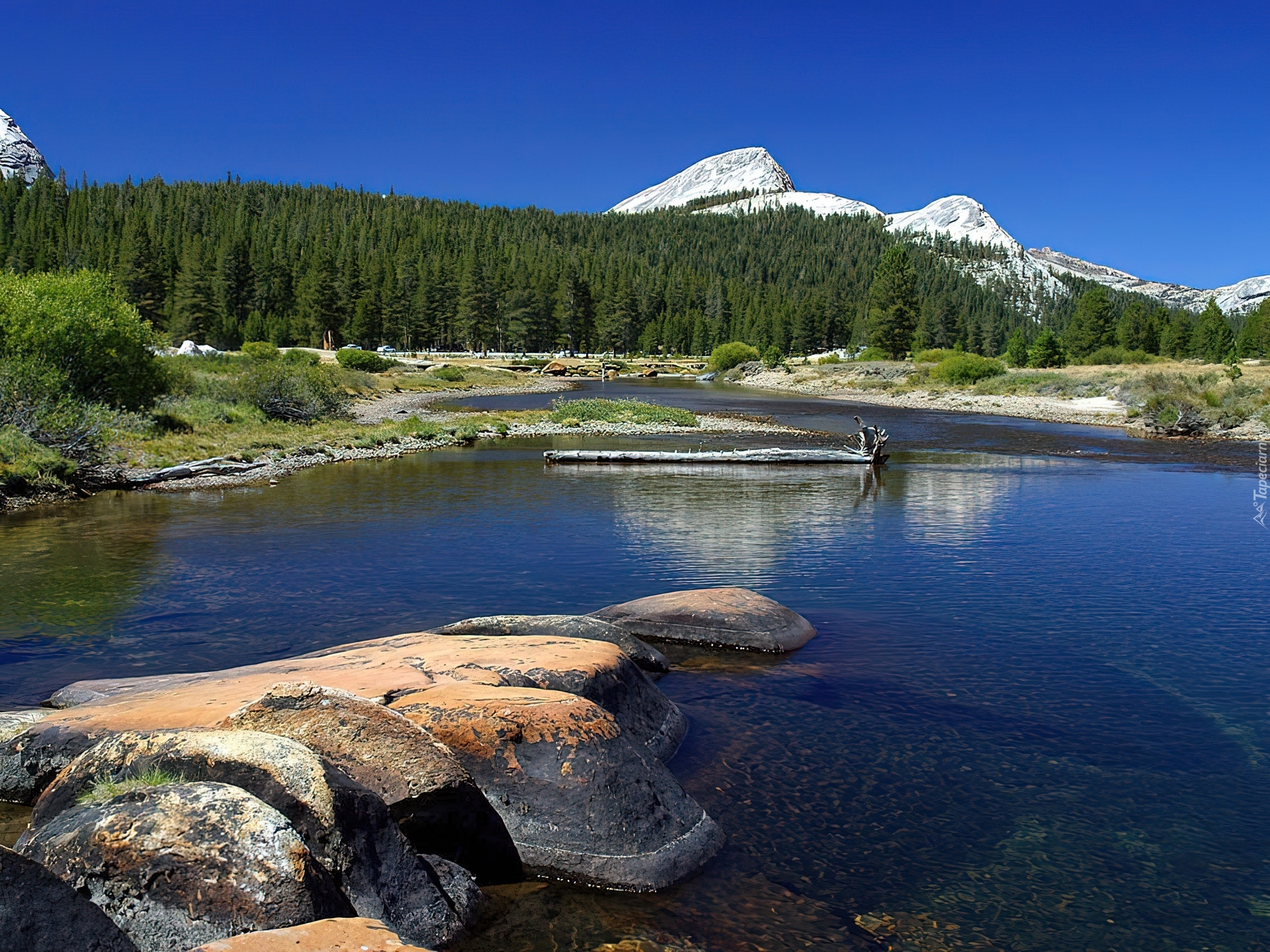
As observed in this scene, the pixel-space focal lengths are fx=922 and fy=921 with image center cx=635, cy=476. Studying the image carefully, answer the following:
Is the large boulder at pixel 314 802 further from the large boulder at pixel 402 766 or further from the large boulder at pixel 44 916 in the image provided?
the large boulder at pixel 44 916

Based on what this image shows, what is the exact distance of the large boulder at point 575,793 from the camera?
7465mm

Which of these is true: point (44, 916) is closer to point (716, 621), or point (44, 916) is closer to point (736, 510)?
point (716, 621)

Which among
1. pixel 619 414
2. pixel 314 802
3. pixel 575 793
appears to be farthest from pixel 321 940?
pixel 619 414

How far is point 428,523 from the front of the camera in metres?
23.1

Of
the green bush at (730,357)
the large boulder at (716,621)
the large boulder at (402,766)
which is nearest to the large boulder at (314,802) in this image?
the large boulder at (402,766)

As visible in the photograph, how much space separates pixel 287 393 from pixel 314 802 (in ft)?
138

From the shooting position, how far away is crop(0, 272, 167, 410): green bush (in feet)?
101

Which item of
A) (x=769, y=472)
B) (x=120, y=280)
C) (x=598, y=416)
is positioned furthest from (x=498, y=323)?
(x=769, y=472)

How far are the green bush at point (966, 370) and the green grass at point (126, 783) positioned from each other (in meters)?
87.5

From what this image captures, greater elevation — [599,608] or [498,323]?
[498,323]

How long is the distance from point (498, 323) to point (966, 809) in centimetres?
14539

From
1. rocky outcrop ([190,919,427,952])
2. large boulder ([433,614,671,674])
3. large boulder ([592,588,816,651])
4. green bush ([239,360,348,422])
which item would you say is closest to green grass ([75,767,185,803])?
rocky outcrop ([190,919,427,952])

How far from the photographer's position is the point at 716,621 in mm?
13703

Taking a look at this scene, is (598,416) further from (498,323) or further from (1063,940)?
(498,323)
